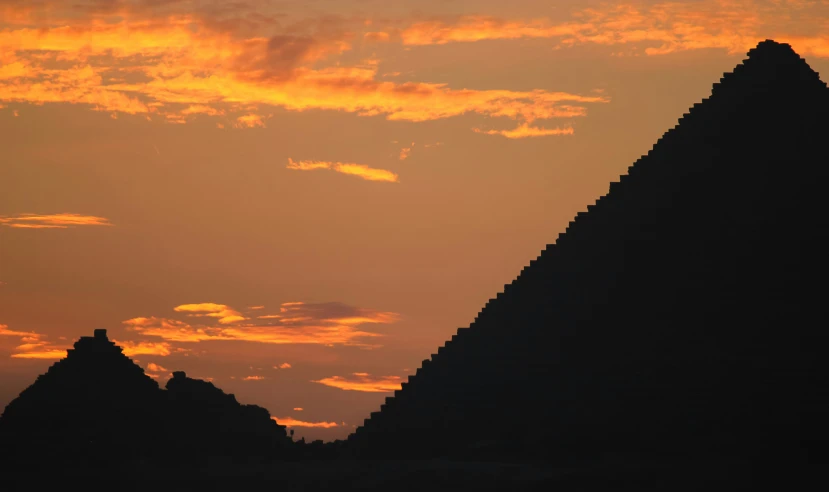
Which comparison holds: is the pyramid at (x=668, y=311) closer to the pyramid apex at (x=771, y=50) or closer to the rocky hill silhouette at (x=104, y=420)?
the pyramid apex at (x=771, y=50)

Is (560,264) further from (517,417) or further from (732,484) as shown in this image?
(732,484)

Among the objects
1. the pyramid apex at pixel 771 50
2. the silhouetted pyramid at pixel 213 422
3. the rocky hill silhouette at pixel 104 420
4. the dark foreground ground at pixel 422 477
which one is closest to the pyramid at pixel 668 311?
the pyramid apex at pixel 771 50

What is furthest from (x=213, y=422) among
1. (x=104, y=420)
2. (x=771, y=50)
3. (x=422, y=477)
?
(x=771, y=50)

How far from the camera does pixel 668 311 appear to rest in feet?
136

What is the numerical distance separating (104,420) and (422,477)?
20.9 metres

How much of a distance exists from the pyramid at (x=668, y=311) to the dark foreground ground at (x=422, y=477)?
222cm

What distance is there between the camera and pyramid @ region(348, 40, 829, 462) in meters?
39.6

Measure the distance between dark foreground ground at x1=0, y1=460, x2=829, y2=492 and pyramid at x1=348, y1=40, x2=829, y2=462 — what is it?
2.22 metres

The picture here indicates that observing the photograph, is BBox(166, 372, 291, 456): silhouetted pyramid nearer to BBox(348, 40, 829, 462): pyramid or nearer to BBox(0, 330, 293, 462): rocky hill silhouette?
BBox(0, 330, 293, 462): rocky hill silhouette

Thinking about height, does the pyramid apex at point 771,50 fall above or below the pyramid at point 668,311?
above

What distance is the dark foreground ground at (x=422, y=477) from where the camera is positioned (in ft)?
114

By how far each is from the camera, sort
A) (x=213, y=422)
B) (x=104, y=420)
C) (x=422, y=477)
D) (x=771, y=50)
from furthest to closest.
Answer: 1. (x=213, y=422)
2. (x=104, y=420)
3. (x=771, y=50)
4. (x=422, y=477)

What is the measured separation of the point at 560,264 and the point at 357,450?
9.34 metres

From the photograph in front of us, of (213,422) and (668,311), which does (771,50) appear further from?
(213,422)
